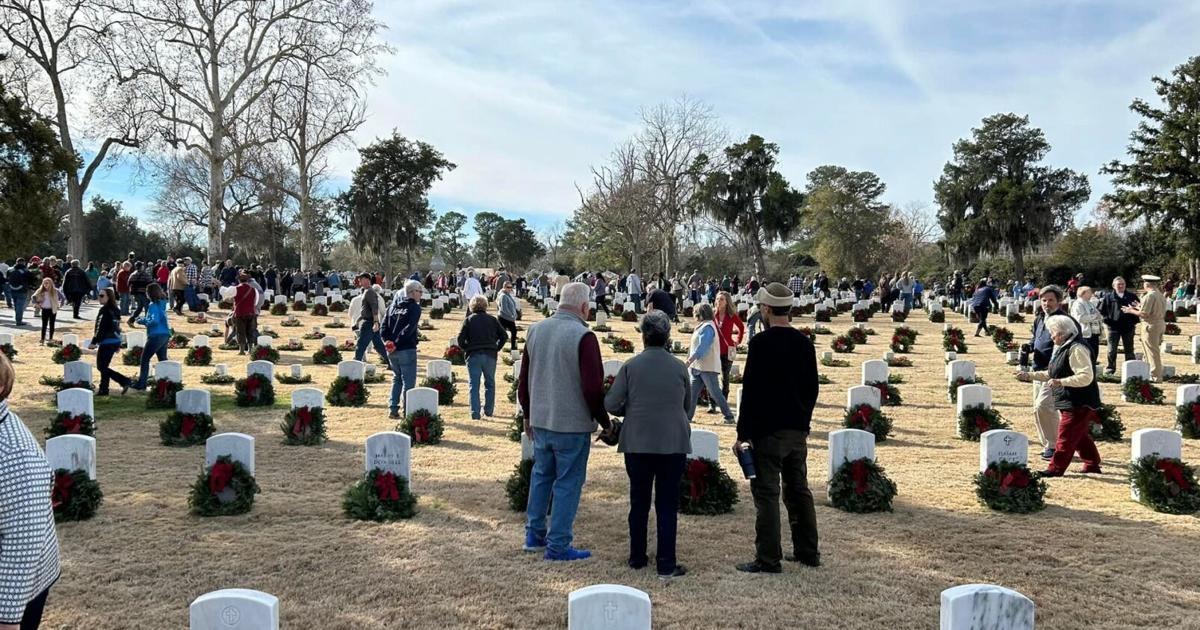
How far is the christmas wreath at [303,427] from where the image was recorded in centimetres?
986

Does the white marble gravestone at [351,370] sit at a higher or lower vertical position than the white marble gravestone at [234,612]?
higher

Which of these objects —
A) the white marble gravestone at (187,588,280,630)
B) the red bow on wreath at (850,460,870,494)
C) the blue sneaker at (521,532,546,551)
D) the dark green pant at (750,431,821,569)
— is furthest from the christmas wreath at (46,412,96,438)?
the red bow on wreath at (850,460,870,494)

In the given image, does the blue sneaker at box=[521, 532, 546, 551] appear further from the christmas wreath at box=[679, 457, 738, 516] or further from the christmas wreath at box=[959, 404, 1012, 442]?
the christmas wreath at box=[959, 404, 1012, 442]

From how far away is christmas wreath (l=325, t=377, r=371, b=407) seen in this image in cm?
1262

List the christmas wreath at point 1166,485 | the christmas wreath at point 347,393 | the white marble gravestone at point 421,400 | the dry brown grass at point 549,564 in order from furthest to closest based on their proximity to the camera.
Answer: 1. the christmas wreath at point 347,393
2. the white marble gravestone at point 421,400
3. the christmas wreath at point 1166,485
4. the dry brown grass at point 549,564

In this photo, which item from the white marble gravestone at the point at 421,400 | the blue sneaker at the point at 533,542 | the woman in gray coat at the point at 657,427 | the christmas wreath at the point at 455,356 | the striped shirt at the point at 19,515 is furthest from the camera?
the christmas wreath at the point at 455,356

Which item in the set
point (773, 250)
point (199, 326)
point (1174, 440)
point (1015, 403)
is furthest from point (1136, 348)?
point (773, 250)

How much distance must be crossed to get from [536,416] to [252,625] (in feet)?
8.33

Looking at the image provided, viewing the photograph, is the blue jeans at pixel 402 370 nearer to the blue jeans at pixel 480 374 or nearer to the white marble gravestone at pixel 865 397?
the blue jeans at pixel 480 374

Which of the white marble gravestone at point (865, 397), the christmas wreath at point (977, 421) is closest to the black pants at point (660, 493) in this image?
the white marble gravestone at point (865, 397)

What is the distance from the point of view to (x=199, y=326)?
23.8 meters

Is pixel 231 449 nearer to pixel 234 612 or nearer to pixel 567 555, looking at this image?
pixel 567 555

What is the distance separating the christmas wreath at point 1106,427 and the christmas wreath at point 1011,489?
3.30 meters

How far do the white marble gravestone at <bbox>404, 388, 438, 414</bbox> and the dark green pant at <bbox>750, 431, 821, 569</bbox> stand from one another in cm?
547
